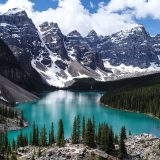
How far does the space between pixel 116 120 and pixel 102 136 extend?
10602 cm

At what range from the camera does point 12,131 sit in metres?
155

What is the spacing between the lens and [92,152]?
268 feet

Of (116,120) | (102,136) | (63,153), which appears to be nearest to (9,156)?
(63,153)

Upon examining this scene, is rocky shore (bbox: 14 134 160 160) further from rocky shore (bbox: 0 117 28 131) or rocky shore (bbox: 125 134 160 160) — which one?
rocky shore (bbox: 0 117 28 131)

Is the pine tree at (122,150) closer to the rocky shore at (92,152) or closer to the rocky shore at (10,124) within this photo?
the rocky shore at (92,152)

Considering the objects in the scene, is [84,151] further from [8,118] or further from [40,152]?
[8,118]

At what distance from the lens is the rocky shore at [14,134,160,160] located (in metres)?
80.8

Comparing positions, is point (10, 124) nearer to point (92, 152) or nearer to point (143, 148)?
point (143, 148)

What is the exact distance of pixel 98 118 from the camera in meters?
199

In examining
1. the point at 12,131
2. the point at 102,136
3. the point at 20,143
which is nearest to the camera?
the point at 102,136

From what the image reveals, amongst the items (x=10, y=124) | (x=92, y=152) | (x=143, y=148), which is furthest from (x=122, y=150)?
(x=10, y=124)

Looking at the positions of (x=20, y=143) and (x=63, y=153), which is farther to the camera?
(x=20, y=143)

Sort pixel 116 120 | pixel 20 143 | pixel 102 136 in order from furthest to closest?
pixel 116 120 → pixel 20 143 → pixel 102 136

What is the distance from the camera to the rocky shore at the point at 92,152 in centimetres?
8075
